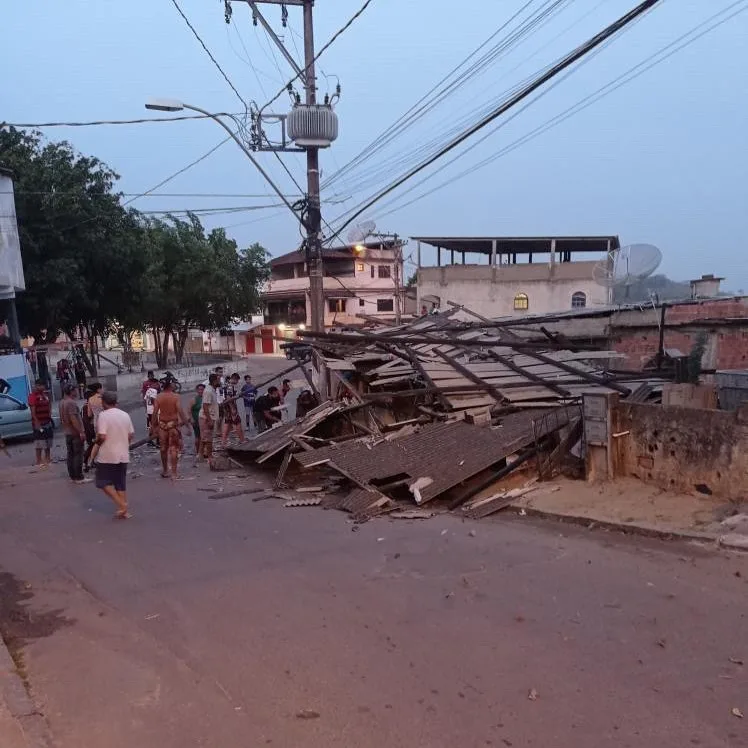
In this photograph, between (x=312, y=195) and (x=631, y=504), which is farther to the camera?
(x=312, y=195)

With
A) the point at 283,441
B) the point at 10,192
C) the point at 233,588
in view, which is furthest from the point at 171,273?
the point at 233,588

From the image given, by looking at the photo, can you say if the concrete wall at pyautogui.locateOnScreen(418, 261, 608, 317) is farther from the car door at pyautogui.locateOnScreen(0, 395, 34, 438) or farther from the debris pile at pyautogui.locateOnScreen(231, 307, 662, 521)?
the car door at pyautogui.locateOnScreen(0, 395, 34, 438)

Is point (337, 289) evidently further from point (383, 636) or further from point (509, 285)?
point (383, 636)

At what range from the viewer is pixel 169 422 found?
11766mm

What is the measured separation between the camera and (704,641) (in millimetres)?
4875

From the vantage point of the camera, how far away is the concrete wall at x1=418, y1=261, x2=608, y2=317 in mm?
Result: 37531

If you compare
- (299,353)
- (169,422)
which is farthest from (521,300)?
(169,422)

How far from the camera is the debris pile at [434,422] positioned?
951 cm

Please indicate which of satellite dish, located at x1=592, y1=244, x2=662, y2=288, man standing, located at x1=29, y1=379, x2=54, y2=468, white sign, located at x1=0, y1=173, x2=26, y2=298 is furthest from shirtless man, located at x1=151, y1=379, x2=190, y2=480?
white sign, located at x1=0, y1=173, x2=26, y2=298

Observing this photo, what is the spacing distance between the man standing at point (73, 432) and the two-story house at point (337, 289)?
40.3m

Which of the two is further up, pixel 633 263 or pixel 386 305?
pixel 633 263

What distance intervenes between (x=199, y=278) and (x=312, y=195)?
2394 centimetres

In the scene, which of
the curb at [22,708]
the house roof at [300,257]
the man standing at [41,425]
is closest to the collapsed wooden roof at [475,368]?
the man standing at [41,425]

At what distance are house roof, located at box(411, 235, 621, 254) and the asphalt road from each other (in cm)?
3056
